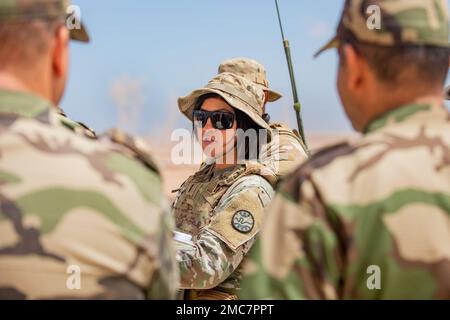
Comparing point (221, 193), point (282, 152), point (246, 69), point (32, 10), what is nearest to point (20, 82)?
point (32, 10)

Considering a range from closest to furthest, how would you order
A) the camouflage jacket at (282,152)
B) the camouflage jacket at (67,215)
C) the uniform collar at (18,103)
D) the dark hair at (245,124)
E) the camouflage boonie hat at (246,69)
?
1. the camouflage jacket at (67,215)
2. the uniform collar at (18,103)
3. the dark hair at (245,124)
4. the camouflage jacket at (282,152)
5. the camouflage boonie hat at (246,69)

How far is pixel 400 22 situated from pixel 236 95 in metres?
3.35

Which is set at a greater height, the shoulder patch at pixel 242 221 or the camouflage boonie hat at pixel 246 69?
the camouflage boonie hat at pixel 246 69

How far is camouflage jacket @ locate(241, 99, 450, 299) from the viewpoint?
259 cm

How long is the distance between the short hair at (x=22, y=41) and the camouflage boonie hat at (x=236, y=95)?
10.9 ft

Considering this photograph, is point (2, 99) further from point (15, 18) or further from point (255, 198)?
point (255, 198)

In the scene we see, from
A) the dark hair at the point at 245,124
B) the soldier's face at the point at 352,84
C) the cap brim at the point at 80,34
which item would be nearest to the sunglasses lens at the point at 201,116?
the dark hair at the point at 245,124

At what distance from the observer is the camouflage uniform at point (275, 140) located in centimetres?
616

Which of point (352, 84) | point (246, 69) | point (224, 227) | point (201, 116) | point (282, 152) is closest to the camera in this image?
point (352, 84)

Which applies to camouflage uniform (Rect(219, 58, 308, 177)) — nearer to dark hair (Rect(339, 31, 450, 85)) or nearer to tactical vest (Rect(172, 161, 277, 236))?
tactical vest (Rect(172, 161, 277, 236))

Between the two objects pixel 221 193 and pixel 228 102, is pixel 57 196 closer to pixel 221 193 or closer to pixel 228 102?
pixel 221 193

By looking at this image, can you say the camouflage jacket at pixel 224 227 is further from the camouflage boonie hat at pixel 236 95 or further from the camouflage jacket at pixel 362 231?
the camouflage jacket at pixel 362 231

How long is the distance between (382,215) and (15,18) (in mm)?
1167

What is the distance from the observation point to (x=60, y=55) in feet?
8.82
